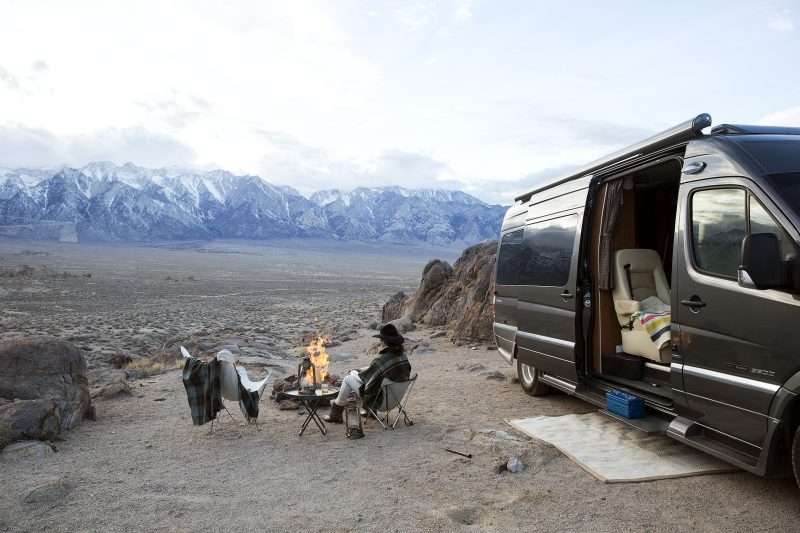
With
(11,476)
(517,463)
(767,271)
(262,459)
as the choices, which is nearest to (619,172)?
(767,271)

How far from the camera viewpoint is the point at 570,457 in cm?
596

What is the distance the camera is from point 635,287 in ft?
23.7

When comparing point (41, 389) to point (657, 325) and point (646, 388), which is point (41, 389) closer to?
point (646, 388)

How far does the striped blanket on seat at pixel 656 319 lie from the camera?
627cm

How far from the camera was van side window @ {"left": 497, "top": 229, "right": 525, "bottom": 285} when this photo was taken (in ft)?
28.7

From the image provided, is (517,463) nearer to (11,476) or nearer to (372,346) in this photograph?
(11,476)

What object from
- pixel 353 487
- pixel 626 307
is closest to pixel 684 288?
pixel 626 307

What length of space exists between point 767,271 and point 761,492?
2.10 metres

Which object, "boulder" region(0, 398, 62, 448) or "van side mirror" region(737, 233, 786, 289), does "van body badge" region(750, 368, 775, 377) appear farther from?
"boulder" region(0, 398, 62, 448)

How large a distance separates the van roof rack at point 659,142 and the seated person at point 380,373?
306 centimetres

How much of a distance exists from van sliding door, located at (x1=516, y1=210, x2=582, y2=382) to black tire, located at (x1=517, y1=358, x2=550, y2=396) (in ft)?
1.09

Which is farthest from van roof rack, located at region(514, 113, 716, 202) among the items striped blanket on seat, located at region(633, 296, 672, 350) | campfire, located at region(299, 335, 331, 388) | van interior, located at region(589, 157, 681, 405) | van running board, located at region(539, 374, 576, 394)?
campfire, located at region(299, 335, 331, 388)

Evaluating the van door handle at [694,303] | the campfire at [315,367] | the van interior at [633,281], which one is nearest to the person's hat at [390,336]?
the campfire at [315,367]

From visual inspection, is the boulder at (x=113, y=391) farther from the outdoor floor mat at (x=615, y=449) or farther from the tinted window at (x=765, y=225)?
the tinted window at (x=765, y=225)
